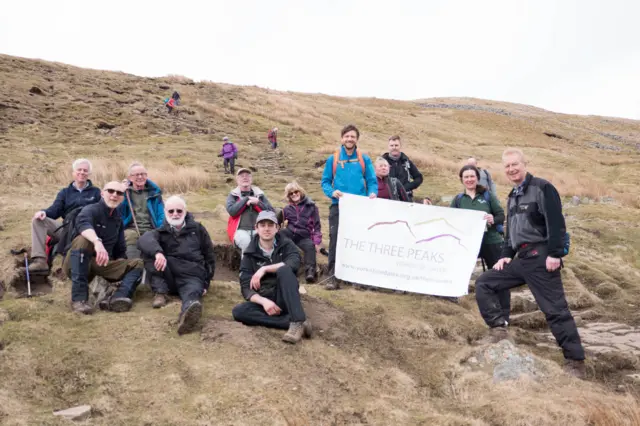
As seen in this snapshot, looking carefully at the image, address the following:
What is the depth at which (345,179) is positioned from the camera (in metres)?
8.05

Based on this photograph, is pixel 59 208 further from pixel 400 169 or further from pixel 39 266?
pixel 400 169

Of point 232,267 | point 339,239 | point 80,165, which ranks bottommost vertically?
point 232,267

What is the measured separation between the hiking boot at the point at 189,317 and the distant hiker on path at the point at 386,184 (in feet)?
13.1

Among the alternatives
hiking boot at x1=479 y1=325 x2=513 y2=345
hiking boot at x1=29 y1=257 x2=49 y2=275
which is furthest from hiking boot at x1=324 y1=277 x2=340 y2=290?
hiking boot at x1=29 y1=257 x2=49 y2=275

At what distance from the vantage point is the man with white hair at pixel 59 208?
717 centimetres

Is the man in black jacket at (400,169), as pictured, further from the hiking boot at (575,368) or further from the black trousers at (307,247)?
the hiking boot at (575,368)

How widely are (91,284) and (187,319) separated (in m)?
1.89

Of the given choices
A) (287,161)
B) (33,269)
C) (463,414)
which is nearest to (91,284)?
(33,269)

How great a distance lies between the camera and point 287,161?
2161 centimetres

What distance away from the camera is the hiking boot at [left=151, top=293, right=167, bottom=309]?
20.2 feet

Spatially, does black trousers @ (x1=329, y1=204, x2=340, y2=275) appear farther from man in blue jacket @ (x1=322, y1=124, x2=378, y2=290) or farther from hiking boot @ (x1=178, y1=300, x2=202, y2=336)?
hiking boot @ (x1=178, y1=300, x2=202, y2=336)

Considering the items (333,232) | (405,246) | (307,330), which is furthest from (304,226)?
(307,330)

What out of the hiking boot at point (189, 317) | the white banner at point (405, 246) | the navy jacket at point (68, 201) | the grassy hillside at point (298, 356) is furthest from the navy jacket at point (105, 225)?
the white banner at point (405, 246)

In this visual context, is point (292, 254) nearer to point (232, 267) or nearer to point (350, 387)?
point (350, 387)
